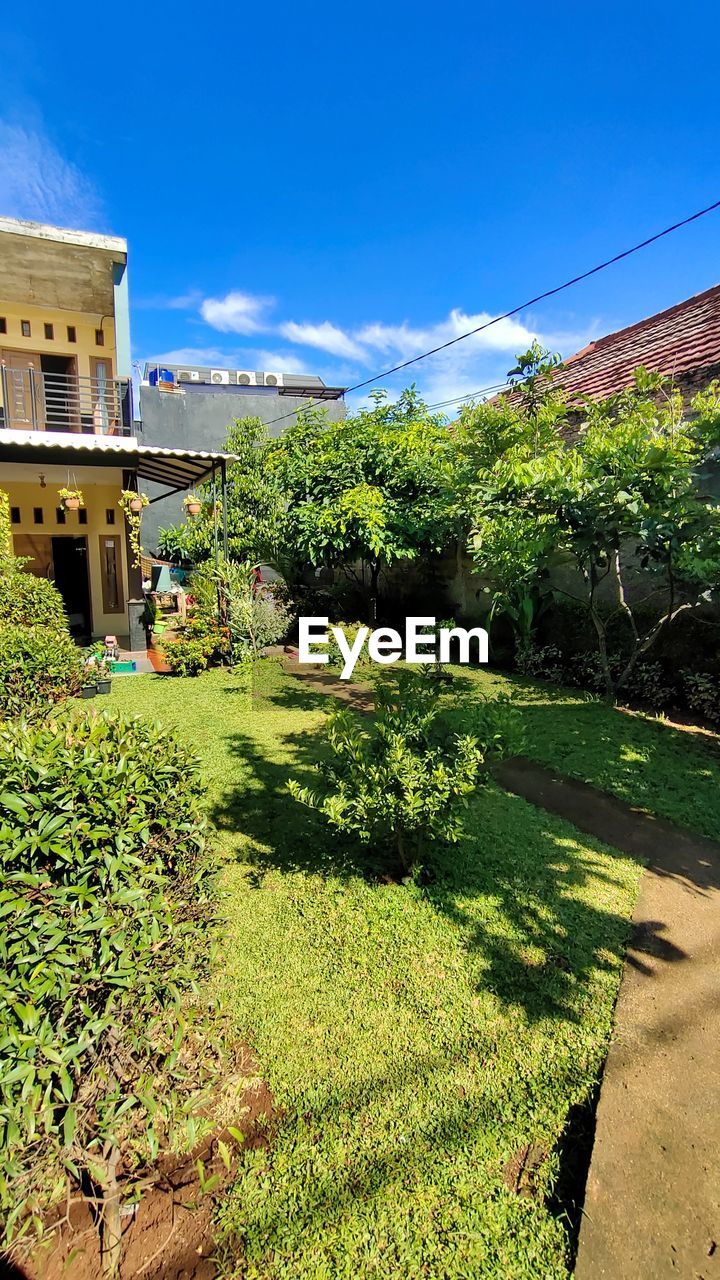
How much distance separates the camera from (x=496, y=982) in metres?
3.00

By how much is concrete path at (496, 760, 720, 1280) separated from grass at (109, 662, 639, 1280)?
113 millimetres

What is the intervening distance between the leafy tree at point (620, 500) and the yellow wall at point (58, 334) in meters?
10.0

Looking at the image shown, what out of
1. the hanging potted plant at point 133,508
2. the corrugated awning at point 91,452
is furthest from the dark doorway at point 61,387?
the hanging potted plant at point 133,508

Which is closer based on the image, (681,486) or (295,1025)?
(295,1025)

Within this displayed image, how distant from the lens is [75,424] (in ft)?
36.8

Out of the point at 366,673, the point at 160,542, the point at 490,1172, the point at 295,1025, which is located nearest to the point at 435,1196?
Answer: the point at 490,1172

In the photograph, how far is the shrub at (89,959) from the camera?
1.59m

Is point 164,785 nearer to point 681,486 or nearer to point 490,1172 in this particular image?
point 490,1172

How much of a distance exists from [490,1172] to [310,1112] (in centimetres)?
71

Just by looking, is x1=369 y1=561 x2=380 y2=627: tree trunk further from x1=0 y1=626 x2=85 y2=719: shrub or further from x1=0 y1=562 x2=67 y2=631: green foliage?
x1=0 y1=626 x2=85 y2=719: shrub

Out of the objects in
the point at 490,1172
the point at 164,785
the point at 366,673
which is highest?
the point at 164,785

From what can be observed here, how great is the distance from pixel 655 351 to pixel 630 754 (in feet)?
23.9

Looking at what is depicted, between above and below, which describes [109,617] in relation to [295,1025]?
above

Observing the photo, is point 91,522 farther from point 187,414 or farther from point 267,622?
point 187,414
